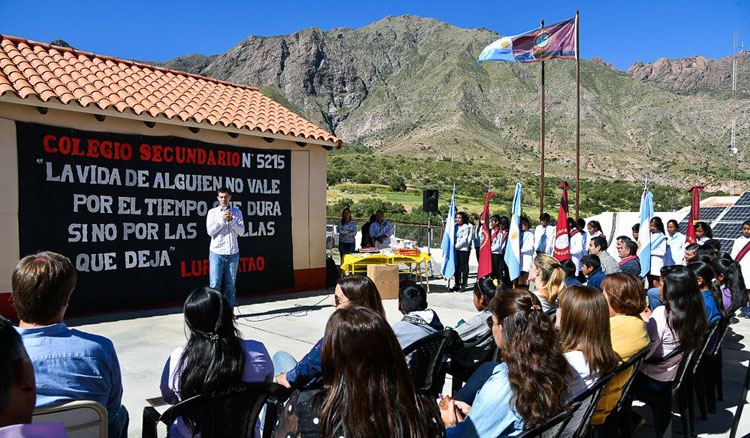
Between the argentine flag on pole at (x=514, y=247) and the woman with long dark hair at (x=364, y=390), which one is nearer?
the woman with long dark hair at (x=364, y=390)

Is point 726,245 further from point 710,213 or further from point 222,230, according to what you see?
point 222,230

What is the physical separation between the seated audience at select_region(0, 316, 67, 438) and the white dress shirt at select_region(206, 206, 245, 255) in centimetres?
584

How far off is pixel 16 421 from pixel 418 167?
59.6 meters

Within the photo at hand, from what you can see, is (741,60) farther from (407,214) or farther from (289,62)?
(407,214)

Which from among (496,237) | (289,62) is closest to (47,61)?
(496,237)

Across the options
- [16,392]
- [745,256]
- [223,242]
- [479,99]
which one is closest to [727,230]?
[745,256]

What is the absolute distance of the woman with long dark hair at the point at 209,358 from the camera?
7.94ft

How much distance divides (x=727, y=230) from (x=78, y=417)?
1339cm

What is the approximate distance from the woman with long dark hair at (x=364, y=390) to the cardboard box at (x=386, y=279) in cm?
754

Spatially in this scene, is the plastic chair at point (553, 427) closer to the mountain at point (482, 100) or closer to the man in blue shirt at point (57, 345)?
the man in blue shirt at point (57, 345)

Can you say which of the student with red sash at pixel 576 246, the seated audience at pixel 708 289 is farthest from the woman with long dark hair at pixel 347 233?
the seated audience at pixel 708 289

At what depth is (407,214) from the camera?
3312cm

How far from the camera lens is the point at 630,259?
6.53 meters

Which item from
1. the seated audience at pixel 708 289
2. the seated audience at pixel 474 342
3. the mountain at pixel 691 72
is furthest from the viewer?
the mountain at pixel 691 72
